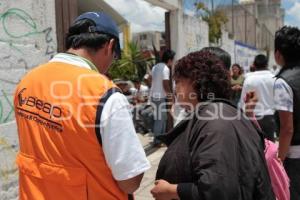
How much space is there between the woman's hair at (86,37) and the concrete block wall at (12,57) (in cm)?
169

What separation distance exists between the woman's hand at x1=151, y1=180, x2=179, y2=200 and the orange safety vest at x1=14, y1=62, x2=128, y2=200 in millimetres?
225

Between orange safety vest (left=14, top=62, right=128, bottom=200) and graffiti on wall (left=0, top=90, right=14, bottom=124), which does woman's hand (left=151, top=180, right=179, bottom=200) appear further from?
graffiti on wall (left=0, top=90, right=14, bottom=124)

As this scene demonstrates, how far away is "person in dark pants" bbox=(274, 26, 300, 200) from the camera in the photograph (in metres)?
3.09

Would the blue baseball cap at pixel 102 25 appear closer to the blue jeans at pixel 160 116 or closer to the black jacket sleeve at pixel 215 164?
the black jacket sleeve at pixel 215 164

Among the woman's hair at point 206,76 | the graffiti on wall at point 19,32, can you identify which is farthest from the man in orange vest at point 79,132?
the graffiti on wall at point 19,32

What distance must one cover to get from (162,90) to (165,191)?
19.2 ft

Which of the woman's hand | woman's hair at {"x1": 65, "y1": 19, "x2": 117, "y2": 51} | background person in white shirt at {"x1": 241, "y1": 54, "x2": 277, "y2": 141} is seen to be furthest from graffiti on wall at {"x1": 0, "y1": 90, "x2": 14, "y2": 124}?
background person in white shirt at {"x1": 241, "y1": 54, "x2": 277, "y2": 141}

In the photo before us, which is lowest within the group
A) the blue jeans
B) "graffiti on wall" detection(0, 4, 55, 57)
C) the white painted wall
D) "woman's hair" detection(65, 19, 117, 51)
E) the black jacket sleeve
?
the blue jeans

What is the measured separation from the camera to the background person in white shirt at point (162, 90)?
7664 millimetres

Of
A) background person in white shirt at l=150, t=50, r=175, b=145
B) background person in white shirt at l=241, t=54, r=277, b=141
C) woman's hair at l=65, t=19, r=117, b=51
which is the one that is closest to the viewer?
woman's hair at l=65, t=19, r=117, b=51

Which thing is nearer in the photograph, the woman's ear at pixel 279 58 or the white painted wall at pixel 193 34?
the woman's ear at pixel 279 58

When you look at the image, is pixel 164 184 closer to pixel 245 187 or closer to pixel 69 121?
pixel 245 187

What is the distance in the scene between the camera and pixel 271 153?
Result: 9.00 feet

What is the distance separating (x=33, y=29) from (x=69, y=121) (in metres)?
2.27
